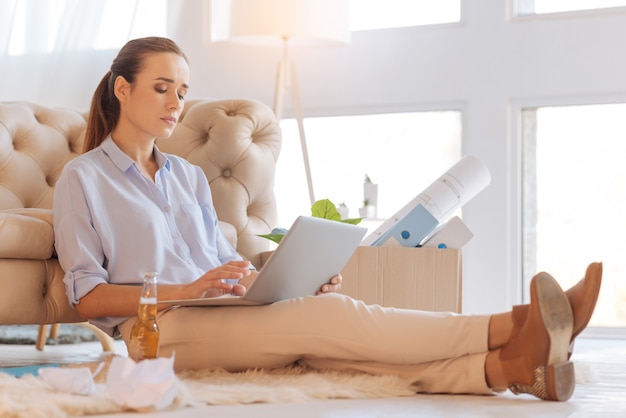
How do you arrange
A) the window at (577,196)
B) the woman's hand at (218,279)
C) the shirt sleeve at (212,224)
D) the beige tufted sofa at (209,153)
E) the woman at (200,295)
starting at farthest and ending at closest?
1. the window at (577,196)
2. the beige tufted sofa at (209,153)
3. the shirt sleeve at (212,224)
4. the woman's hand at (218,279)
5. the woman at (200,295)

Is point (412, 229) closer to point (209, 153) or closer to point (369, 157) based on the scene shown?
point (209, 153)

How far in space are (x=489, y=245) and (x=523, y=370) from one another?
2116mm

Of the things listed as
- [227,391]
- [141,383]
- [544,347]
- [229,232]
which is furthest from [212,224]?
[544,347]

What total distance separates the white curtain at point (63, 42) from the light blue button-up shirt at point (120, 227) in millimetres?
1972

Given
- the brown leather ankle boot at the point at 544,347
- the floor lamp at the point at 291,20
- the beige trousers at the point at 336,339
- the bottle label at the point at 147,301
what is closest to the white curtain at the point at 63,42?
the floor lamp at the point at 291,20

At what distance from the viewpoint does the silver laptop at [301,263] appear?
1.74m

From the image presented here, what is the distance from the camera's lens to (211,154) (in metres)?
2.77

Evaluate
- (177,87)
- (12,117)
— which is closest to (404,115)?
(12,117)

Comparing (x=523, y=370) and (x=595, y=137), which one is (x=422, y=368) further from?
(x=595, y=137)

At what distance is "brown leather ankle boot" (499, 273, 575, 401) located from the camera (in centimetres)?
166

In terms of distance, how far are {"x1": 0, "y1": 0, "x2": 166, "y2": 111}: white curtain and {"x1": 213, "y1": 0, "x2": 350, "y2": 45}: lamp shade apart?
2.39ft

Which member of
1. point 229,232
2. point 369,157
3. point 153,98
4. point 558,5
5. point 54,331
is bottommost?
point 54,331

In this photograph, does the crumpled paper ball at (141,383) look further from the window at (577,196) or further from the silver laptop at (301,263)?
the window at (577,196)

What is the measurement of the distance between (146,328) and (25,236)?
441 millimetres
